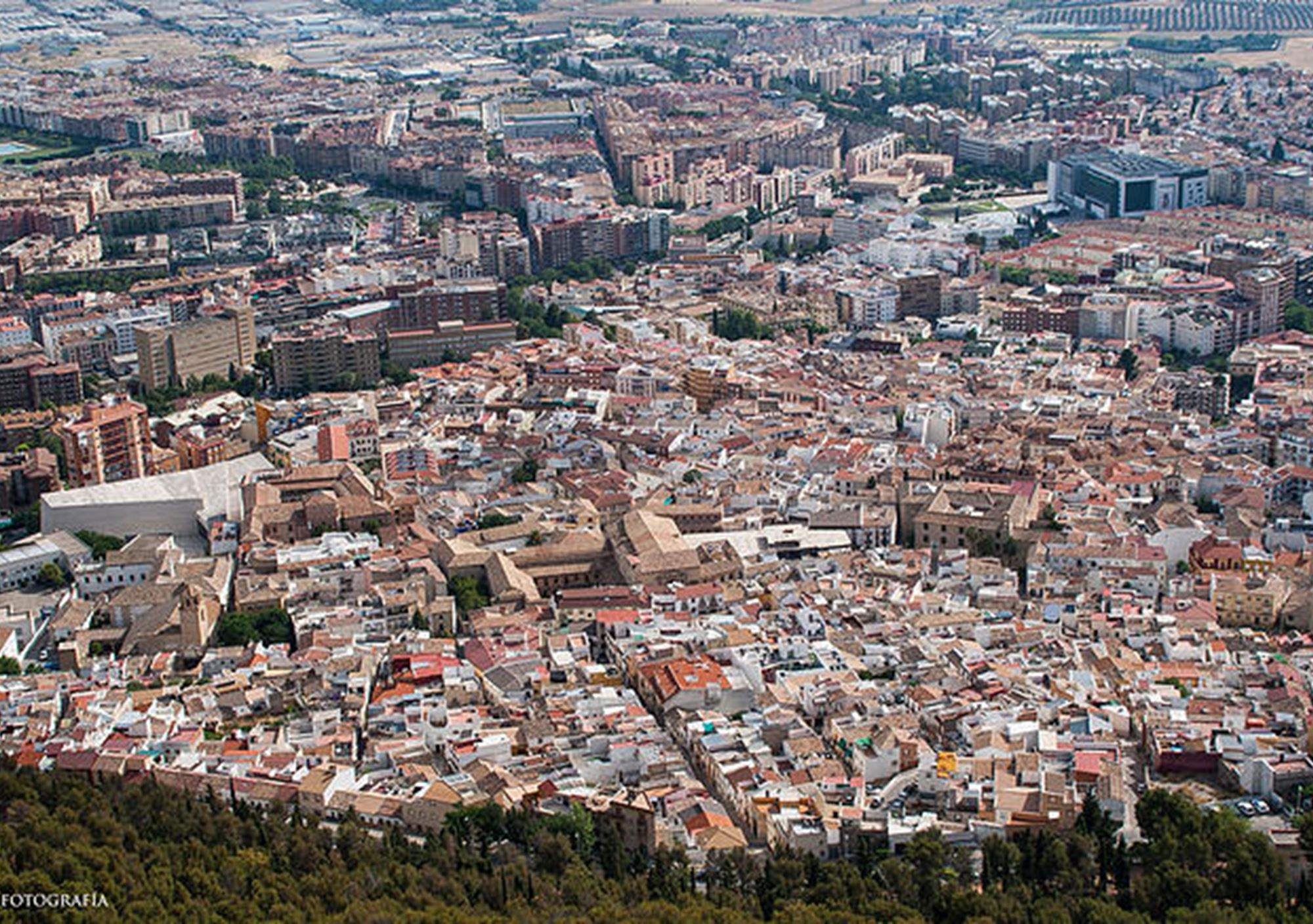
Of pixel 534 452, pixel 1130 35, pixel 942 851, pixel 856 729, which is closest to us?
pixel 942 851

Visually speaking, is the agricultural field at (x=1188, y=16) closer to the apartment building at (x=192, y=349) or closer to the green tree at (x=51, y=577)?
the apartment building at (x=192, y=349)

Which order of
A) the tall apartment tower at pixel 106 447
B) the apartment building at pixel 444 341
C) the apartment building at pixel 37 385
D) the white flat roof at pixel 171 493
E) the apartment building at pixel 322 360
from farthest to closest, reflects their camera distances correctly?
the apartment building at pixel 444 341, the apartment building at pixel 322 360, the apartment building at pixel 37 385, the tall apartment tower at pixel 106 447, the white flat roof at pixel 171 493

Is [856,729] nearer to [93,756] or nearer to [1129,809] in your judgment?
[1129,809]

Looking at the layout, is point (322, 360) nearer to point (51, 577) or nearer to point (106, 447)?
point (106, 447)

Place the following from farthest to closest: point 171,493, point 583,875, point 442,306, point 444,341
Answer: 1. point 442,306
2. point 444,341
3. point 171,493
4. point 583,875

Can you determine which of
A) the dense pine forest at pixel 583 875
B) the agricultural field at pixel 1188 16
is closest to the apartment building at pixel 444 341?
the dense pine forest at pixel 583 875

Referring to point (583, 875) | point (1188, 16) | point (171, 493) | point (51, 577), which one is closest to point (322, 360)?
point (171, 493)

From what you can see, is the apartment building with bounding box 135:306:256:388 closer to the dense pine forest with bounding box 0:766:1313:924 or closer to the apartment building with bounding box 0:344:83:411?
the apartment building with bounding box 0:344:83:411

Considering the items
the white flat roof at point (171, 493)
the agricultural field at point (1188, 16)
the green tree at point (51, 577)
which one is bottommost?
the green tree at point (51, 577)

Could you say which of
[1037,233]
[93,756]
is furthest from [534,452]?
[1037,233]
